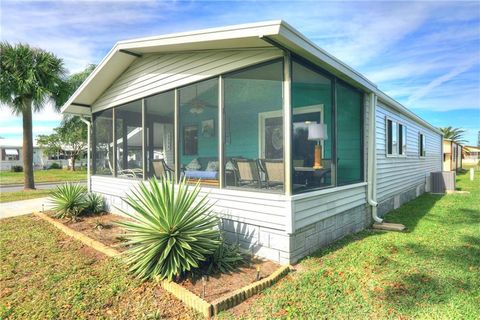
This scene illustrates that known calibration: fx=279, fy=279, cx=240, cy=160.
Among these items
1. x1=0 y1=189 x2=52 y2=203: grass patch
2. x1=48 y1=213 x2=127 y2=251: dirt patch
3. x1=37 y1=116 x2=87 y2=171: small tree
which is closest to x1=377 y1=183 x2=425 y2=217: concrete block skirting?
x1=48 y1=213 x2=127 y2=251: dirt patch

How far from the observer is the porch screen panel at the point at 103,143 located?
7781 mm

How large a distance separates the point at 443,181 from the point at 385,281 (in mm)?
11177

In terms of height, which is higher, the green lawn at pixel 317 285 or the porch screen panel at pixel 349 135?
the porch screen panel at pixel 349 135

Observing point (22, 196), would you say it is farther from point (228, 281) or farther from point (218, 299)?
point (218, 299)

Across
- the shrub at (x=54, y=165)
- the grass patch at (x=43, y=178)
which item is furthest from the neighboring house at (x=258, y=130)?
the shrub at (x=54, y=165)

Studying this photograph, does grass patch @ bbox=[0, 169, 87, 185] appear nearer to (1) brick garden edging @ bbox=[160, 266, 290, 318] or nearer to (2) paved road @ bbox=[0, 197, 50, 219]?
(2) paved road @ bbox=[0, 197, 50, 219]

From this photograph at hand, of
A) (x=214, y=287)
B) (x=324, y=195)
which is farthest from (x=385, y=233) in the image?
(x=214, y=287)

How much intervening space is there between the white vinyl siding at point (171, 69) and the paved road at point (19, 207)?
391 centimetres

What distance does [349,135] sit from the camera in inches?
221

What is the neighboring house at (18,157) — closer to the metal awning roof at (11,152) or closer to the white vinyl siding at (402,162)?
the metal awning roof at (11,152)

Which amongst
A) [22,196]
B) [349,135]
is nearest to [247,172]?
[349,135]

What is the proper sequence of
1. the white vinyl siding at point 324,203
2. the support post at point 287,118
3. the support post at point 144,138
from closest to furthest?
the support post at point 287,118, the white vinyl siding at point 324,203, the support post at point 144,138

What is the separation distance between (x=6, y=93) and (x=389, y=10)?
46.0ft

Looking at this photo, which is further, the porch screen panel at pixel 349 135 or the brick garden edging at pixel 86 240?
the porch screen panel at pixel 349 135
